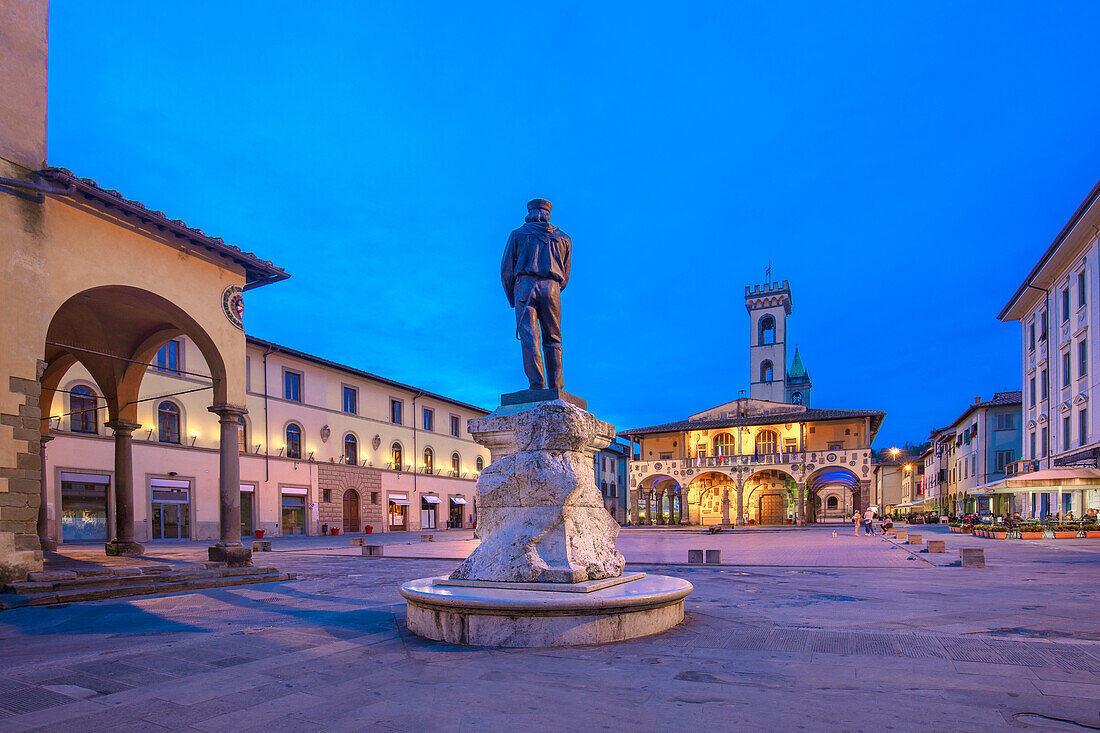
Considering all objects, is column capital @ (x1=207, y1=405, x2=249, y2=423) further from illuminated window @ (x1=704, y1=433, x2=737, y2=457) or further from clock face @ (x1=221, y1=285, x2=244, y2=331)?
illuminated window @ (x1=704, y1=433, x2=737, y2=457)

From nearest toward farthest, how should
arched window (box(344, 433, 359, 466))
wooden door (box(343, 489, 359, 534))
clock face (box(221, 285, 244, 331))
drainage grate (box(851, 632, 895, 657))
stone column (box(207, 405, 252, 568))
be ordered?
drainage grate (box(851, 632, 895, 657))
stone column (box(207, 405, 252, 568))
clock face (box(221, 285, 244, 331))
wooden door (box(343, 489, 359, 534))
arched window (box(344, 433, 359, 466))

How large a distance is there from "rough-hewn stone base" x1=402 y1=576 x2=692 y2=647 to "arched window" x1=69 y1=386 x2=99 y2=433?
23.7 metres

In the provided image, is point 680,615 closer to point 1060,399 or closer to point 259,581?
point 259,581

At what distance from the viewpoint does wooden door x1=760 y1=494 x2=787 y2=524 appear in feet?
170

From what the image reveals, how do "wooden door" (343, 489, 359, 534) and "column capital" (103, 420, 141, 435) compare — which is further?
"wooden door" (343, 489, 359, 534)

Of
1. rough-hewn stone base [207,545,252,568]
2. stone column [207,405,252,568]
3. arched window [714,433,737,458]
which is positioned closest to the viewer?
rough-hewn stone base [207,545,252,568]

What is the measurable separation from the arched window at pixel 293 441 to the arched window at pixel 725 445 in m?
29.7

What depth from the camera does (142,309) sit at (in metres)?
12.9

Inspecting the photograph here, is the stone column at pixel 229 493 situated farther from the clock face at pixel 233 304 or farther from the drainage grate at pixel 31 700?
the drainage grate at pixel 31 700

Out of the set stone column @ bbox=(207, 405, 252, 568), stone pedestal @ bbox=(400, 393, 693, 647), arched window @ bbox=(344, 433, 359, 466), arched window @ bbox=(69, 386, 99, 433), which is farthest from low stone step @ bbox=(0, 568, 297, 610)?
arched window @ bbox=(344, 433, 359, 466)

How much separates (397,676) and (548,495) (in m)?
2.00

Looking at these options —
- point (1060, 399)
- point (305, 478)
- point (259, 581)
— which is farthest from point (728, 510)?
point (259, 581)

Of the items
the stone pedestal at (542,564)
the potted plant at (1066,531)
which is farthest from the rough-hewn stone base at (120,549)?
the potted plant at (1066,531)

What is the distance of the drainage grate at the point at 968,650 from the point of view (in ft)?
15.5
